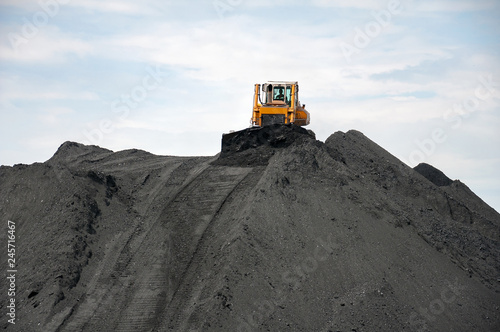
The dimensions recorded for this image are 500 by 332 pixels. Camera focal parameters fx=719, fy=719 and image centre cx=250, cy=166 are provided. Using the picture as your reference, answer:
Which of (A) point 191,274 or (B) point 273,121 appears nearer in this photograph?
(A) point 191,274

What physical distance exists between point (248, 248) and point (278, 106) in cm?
861

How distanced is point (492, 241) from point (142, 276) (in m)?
13.5

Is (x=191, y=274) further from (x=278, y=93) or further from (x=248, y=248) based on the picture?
(x=278, y=93)

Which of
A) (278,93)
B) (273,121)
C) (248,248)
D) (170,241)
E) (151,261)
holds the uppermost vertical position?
(278,93)

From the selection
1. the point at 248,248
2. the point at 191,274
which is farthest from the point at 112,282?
the point at 248,248

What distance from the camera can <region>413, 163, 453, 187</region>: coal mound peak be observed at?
32844mm

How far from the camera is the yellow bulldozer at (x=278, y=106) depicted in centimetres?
2591

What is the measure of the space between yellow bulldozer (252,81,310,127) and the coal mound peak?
8.97 metres

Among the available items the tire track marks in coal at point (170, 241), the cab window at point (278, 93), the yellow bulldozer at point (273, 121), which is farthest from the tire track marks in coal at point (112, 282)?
the cab window at point (278, 93)

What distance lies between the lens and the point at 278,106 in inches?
1031

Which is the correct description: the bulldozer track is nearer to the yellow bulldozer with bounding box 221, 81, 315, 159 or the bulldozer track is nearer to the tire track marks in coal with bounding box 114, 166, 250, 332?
the tire track marks in coal with bounding box 114, 166, 250, 332

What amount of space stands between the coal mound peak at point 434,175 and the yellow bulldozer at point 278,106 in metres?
8.97

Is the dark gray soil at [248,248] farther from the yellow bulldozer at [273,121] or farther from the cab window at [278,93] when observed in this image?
the cab window at [278,93]

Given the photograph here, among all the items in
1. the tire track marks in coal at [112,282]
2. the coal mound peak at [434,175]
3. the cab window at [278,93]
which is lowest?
the tire track marks in coal at [112,282]
